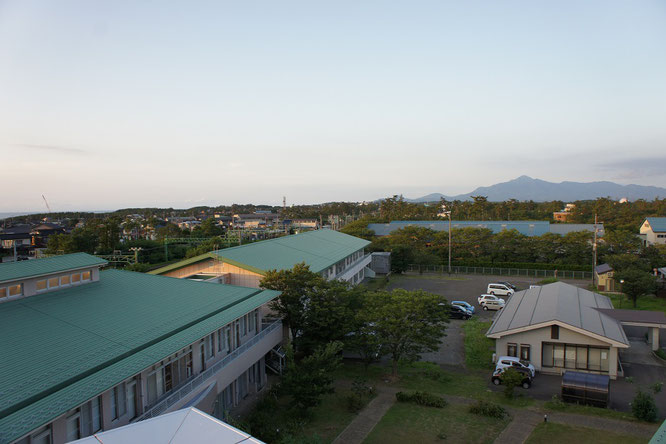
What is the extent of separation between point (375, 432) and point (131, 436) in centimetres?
986

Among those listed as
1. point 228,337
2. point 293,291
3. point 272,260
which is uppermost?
point 272,260

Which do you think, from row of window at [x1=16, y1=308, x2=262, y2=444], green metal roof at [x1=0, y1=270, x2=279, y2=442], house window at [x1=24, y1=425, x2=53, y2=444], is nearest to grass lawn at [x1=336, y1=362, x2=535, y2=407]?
row of window at [x1=16, y1=308, x2=262, y2=444]

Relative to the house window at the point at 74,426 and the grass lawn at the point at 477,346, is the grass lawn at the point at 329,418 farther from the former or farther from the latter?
the grass lawn at the point at 477,346

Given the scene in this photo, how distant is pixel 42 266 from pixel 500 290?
34.2m

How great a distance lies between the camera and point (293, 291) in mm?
19781

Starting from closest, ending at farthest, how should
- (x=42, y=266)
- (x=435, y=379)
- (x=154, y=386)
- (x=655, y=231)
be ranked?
(x=154, y=386) < (x=42, y=266) < (x=435, y=379) < (x=655, y=231)

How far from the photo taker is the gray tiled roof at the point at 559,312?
66.6 ft

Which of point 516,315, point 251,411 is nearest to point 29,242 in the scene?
point 251,411

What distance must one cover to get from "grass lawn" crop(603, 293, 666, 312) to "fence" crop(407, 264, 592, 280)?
970 cm

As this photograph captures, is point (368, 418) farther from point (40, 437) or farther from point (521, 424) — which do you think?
point (40, 437)

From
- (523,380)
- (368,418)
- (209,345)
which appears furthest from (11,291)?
(523,380)

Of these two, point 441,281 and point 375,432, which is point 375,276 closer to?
point 441,281

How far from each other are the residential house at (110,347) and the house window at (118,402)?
0.09ft

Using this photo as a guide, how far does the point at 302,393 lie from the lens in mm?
14641
